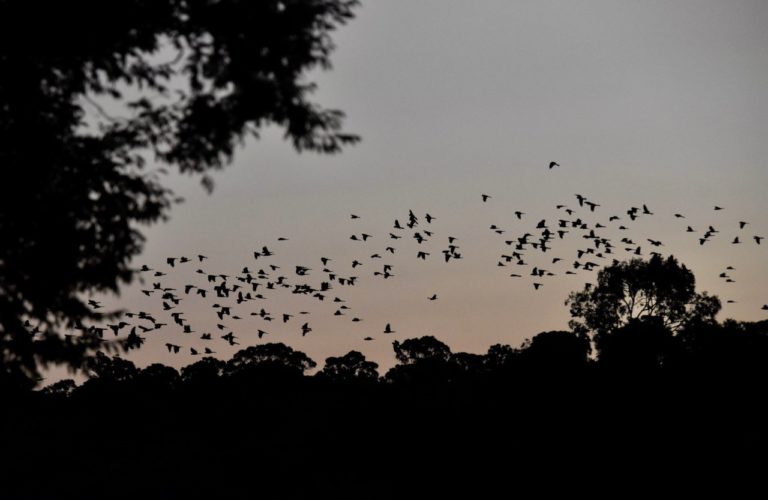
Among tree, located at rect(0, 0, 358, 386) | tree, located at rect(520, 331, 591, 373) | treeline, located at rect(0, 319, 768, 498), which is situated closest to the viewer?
tree, located at rect(0, 0, 358, 386)

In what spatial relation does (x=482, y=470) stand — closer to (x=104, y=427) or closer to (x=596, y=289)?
(x=104, y=427)

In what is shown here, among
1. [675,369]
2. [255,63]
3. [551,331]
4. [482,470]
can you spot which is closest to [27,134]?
[255,63]

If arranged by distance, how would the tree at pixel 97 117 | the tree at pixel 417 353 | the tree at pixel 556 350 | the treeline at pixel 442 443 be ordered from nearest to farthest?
the tree at pixel 97 117, the treeline at pixel 442 443, the tree at pixel 556 350, the tree at pixel 417 353

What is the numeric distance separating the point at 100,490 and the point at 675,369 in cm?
3068

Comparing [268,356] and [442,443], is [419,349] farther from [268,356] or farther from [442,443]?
[442,443]

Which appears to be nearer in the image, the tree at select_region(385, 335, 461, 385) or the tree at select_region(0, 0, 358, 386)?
the tree at select_region(0, 0, 358, 386)

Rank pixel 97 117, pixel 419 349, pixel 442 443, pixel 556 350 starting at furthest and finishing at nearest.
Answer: pixel 419 349, pixel 556 350, pixel 442 443, pixel 97 117

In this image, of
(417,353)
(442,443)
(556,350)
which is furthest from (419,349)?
(442,443)

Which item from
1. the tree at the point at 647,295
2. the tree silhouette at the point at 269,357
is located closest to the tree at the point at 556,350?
the tree at the point at 647,295

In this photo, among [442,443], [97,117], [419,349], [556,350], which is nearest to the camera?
[97,117]

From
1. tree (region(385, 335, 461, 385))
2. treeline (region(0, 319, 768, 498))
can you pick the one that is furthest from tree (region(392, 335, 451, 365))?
treeline (region(0, 319, 768, 498))

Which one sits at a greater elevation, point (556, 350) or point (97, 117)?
point (556, 350)

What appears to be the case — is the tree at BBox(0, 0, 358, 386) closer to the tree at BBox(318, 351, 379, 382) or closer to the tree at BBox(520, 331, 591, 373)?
the tree at BBox(520, 331, 591, 373)

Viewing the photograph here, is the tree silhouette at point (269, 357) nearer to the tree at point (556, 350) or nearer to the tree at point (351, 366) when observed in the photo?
the tree at point (351, 366)
